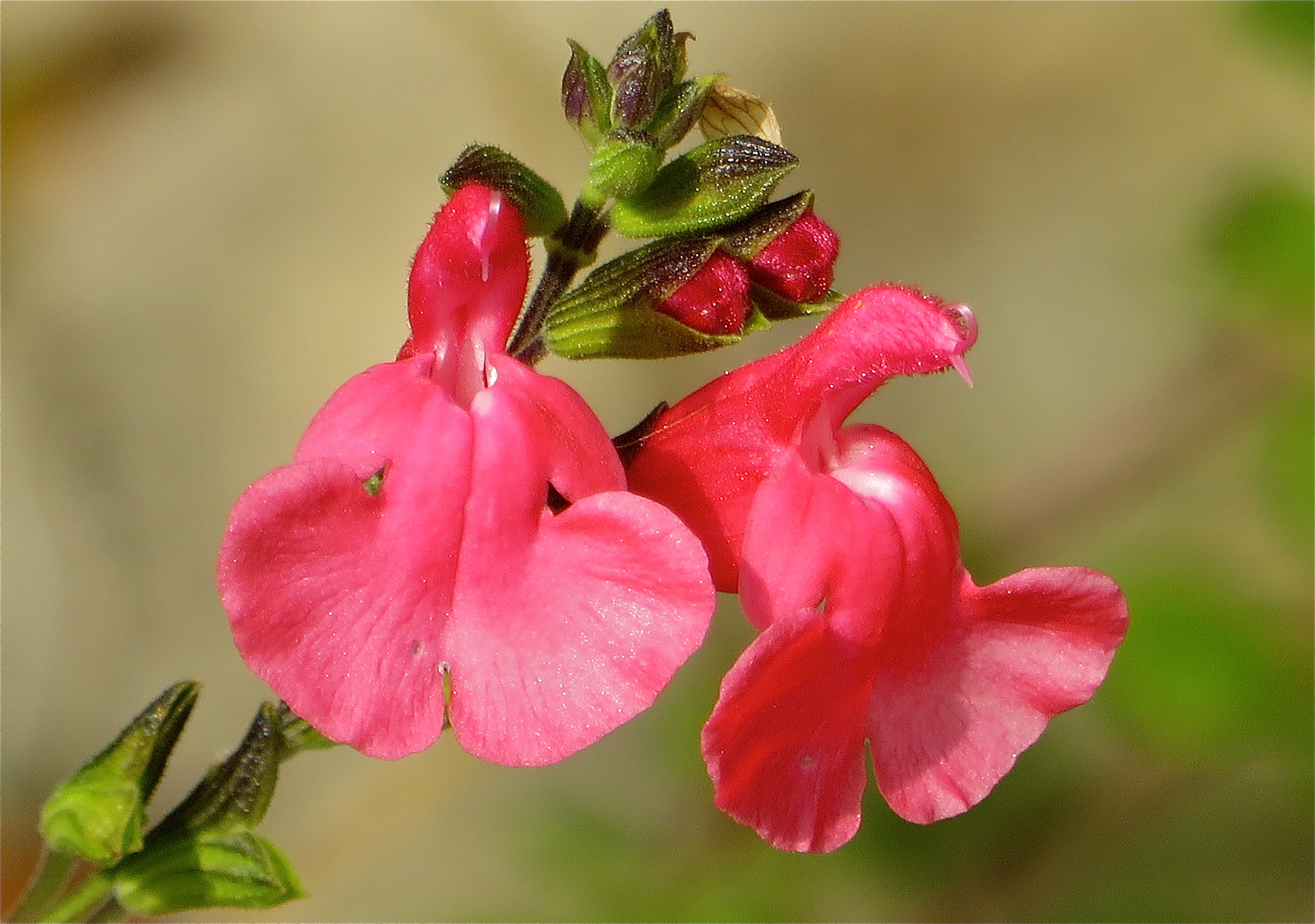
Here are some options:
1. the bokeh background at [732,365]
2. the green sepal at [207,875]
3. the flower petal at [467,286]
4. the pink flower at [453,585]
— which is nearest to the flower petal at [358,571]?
the pink flower at [453,585]

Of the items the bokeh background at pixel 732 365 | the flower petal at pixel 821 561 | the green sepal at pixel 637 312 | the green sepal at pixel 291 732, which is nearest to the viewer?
the flower petal at pixel 821 561

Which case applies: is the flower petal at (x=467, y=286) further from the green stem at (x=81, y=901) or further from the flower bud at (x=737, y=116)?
the green stem at (x=81, y=901)

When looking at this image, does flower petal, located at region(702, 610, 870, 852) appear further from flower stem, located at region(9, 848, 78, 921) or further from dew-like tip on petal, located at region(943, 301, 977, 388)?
flower stem, located at region(9, 848, 78, 921)

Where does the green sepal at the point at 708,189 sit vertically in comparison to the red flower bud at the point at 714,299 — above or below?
above

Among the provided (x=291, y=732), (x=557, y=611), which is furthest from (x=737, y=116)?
(x=291, y=732)

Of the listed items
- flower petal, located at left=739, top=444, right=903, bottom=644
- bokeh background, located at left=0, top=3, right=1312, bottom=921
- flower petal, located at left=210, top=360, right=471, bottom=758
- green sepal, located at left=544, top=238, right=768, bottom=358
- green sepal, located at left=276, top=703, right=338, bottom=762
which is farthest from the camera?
bokeh background, located at left=0, top=3, right=1312, bottom=921

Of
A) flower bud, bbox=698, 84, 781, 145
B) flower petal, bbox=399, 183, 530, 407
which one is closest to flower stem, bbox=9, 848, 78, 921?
flower petal, bbox=399, 183, 530, 407
